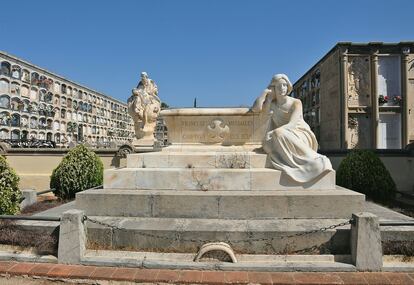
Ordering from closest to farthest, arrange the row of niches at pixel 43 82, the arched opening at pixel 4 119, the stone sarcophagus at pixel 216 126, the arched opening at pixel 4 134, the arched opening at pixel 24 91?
the stone sarcophagus at pixel 216 126, the arched opening at pixel 4 134, the arched opening at pixel 4 119, the row of niches at pixel 43 82, the arched opening at pixel 24 91

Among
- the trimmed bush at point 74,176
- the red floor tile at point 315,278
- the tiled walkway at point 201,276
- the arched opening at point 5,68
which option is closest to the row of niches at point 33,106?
the arched opening at point 5,68

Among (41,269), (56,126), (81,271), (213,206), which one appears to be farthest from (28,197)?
(56,126)

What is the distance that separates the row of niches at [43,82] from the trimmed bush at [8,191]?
3992 cm

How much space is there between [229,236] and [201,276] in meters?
0.85

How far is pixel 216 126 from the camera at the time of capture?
7.10m

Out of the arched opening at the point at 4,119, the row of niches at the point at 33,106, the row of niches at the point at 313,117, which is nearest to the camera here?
the row of niches at the point at 313,117

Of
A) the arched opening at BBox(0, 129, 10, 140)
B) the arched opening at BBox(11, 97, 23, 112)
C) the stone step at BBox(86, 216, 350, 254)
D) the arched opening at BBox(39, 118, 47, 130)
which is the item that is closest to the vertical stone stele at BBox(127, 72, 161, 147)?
the stone step at BBox(86, 216, 350, 254)

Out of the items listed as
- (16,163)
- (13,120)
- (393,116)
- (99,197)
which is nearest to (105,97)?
(13,120)

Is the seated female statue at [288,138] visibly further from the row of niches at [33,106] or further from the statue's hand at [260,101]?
the row of niches at [33,106]

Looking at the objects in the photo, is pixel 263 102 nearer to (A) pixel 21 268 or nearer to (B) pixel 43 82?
(A) pixel 21 268

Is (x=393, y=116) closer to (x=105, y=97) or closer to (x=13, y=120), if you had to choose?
(x=13, y=120)

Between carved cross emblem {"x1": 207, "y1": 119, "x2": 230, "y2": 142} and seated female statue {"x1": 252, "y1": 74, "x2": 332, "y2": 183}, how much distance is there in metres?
0.78

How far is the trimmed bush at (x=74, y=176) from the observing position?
29.6ft

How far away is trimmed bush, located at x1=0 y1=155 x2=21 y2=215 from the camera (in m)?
5.96
